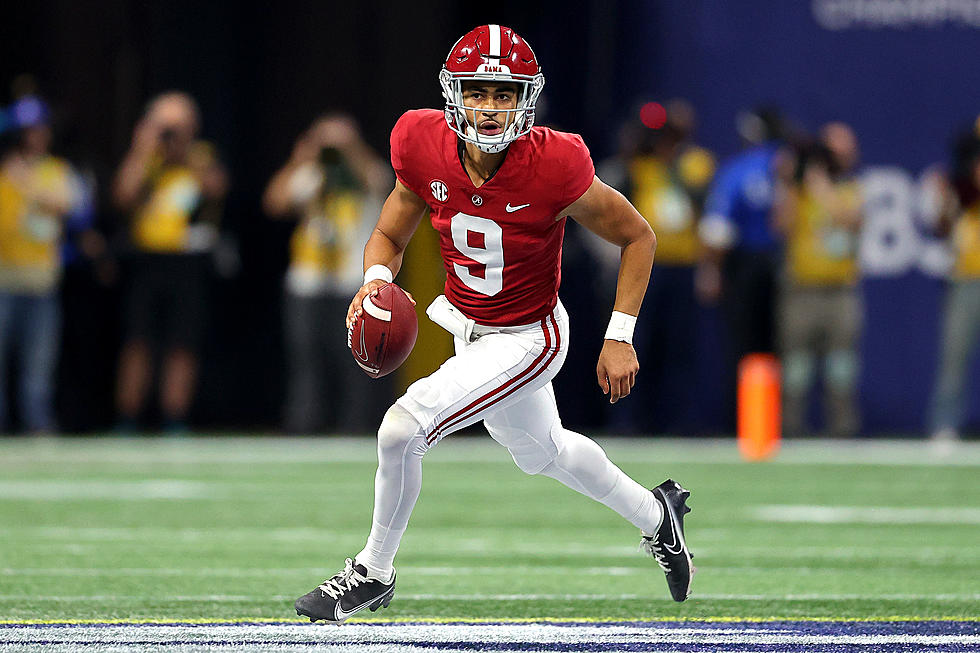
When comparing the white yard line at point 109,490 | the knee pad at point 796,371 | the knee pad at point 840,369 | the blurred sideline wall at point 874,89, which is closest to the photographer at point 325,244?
the blurred sideline wall at point 874,89

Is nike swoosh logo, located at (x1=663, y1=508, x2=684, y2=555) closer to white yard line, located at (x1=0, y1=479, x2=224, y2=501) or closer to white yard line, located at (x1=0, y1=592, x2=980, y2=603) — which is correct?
white yard line, located at (x1=0, y1=592, x2=980, y2=603)

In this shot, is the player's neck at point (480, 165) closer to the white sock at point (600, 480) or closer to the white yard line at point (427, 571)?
the white sock at point (600, 480)

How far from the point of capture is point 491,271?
15.7ft

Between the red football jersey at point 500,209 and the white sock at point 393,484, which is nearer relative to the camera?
the white sock at point 393,484

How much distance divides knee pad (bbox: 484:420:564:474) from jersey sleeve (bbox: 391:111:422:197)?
724 mm

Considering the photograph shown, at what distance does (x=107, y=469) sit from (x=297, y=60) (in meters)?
3.68

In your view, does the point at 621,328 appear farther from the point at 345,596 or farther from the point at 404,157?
the point at 345,596

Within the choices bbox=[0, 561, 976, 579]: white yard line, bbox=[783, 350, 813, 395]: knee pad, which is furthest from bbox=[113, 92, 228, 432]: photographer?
bbox=[0, 561, 976, 579]: white yard line

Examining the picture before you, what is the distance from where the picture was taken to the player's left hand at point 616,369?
4.71m

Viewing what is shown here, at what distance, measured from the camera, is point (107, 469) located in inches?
366

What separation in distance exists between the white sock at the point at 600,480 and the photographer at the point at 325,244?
589 centimetres

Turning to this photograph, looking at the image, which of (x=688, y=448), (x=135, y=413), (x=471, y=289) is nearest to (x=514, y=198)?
(x=471, y=289)

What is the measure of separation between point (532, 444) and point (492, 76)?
3.44ft

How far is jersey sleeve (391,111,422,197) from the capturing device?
4797 millimetres
